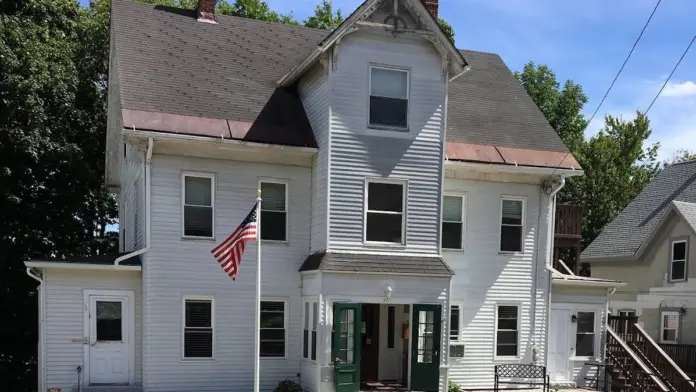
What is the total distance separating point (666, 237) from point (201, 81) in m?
17.7

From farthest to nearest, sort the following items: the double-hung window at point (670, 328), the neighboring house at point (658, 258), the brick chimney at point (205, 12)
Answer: the double-hung window at point (670, 328) < the neighboring house at point (658, 258) < the brick chimney at point (205, 12)

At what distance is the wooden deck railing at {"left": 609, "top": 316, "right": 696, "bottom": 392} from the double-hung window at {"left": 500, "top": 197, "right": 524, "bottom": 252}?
4161 millimetres

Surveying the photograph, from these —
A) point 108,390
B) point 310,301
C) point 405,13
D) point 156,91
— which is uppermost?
point 405,13

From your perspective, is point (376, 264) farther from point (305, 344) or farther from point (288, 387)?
point (288, 387)

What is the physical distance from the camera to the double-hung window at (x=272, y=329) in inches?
613

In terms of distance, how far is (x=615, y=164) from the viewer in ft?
126

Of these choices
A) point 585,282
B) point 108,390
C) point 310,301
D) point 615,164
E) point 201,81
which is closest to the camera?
point 108,390

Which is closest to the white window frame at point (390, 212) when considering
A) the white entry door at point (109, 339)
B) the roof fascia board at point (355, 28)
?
the roof fascia board at point (355, 28)

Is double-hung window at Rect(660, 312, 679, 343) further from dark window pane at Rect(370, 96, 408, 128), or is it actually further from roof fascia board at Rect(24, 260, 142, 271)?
roof fascia board at Rect(24, 260, 142, 271)

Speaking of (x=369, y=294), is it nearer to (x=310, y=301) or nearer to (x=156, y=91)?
(x=310, y=301)

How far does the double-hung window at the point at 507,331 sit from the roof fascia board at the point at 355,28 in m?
6.63

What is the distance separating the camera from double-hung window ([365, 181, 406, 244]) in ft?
50.0

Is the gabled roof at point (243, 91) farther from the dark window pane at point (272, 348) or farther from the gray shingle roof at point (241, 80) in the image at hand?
the dark window pane at point (272, 348)

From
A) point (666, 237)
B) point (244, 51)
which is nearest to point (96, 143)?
point (244, 51)
